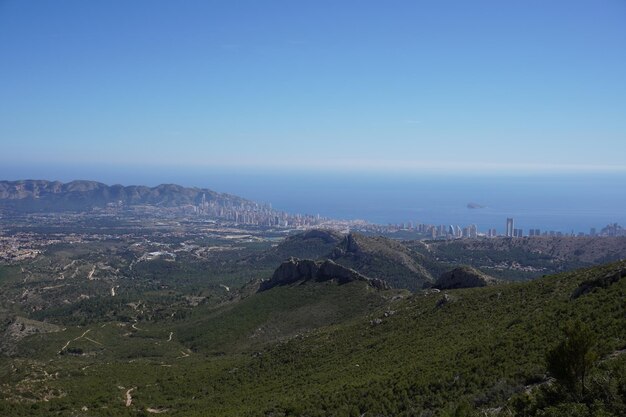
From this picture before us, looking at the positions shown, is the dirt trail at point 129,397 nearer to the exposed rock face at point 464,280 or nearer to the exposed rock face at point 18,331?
the exposed rock face at point 18,331

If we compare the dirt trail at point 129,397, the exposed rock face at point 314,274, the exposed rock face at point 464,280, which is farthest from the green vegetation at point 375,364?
the exposed rock face at point 314,274

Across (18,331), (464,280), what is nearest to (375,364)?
(464,280)

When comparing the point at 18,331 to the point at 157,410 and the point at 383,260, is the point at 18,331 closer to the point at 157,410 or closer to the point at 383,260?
the point at 157,410

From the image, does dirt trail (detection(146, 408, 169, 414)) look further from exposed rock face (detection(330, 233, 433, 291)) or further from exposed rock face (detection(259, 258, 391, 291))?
exposed rock face (detection(330, 233, 433, 291))

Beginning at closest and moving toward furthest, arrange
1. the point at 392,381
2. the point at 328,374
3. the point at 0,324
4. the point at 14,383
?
the point at 392,381
the point at 328,374
the point at 14,383
the point at 0,324

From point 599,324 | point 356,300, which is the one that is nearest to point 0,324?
point 356,300

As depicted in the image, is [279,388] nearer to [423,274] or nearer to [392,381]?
[392,381]
